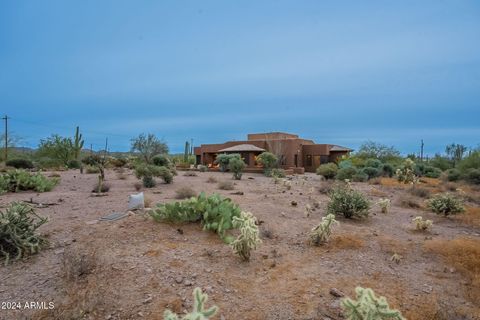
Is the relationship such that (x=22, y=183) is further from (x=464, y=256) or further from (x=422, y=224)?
(x=464, y=256)

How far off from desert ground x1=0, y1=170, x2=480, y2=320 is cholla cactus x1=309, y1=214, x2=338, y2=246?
14 cm

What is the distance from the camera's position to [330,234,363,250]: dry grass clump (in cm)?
496

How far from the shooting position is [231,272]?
392cm

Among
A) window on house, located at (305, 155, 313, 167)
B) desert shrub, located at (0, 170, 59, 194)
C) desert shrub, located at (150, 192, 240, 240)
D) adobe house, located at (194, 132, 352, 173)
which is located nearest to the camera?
desert shrub, located at (150, 192, 240, 240)

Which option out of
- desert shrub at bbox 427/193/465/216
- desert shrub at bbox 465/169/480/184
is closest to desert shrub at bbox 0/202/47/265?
desert shrub at bbox 427/193/465/216

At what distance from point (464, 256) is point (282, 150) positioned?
978 inches

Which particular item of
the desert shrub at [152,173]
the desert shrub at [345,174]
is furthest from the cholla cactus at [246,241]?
the desert shrub at [345,174]

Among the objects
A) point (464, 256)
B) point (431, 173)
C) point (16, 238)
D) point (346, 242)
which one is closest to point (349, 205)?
point (346, 242)

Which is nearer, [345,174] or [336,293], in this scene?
[336,293]

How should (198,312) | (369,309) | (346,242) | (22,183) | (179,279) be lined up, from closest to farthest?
(198,312), (369,309), (179,279), (346,242), (22,183)

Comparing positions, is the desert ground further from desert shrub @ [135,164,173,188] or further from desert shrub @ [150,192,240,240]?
desert shrub @ [135,164,173,188]

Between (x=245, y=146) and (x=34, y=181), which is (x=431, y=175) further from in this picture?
(x=34, y=181)

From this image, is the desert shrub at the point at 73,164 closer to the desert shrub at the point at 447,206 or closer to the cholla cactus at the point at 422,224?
the desert shrub at the point at 447,206

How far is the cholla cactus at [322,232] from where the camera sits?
4941 millimetres
